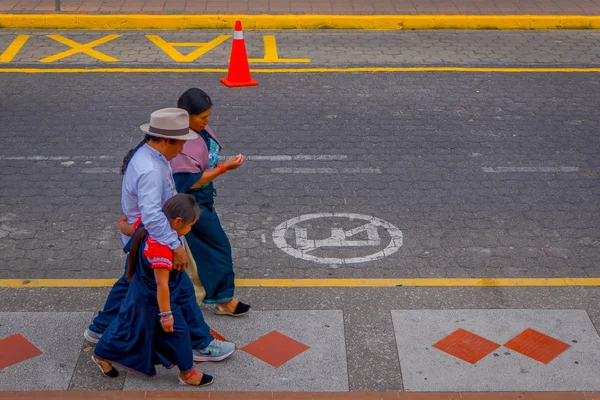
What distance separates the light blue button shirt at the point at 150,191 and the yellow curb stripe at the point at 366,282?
1619 millimetres

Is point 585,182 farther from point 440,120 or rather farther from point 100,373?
→ point 100,373

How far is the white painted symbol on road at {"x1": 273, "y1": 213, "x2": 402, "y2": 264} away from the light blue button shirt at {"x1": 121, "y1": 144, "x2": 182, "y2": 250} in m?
2.14

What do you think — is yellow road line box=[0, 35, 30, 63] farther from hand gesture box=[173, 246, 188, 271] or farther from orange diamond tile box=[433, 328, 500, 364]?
orange diamond tile box=[433, 328, 500, 364]

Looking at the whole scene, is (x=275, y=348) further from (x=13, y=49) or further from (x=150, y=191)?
(x=13, y=49)

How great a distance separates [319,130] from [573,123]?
3044 millimetres

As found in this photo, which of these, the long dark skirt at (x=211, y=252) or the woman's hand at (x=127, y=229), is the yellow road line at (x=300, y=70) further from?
the woman's hand at (x=127, y=229)

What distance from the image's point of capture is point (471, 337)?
20.0ft

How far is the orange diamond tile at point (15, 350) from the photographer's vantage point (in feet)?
18.9

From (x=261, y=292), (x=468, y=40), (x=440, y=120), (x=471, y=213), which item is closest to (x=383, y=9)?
(x=468, y=40)

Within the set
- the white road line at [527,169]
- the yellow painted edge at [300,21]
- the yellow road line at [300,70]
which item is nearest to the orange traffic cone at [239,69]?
the yellow road line at [300,70]

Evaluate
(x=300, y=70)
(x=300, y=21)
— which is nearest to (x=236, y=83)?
(x=300, y=70)

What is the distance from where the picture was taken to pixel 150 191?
17.2 ft

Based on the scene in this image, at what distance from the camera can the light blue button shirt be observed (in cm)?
514

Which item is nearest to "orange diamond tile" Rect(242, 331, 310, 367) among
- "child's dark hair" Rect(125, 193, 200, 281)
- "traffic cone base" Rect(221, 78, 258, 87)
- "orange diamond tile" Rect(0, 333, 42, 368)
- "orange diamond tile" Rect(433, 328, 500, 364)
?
"orange diamond tile" Rect(433, 328, 500, 364)
